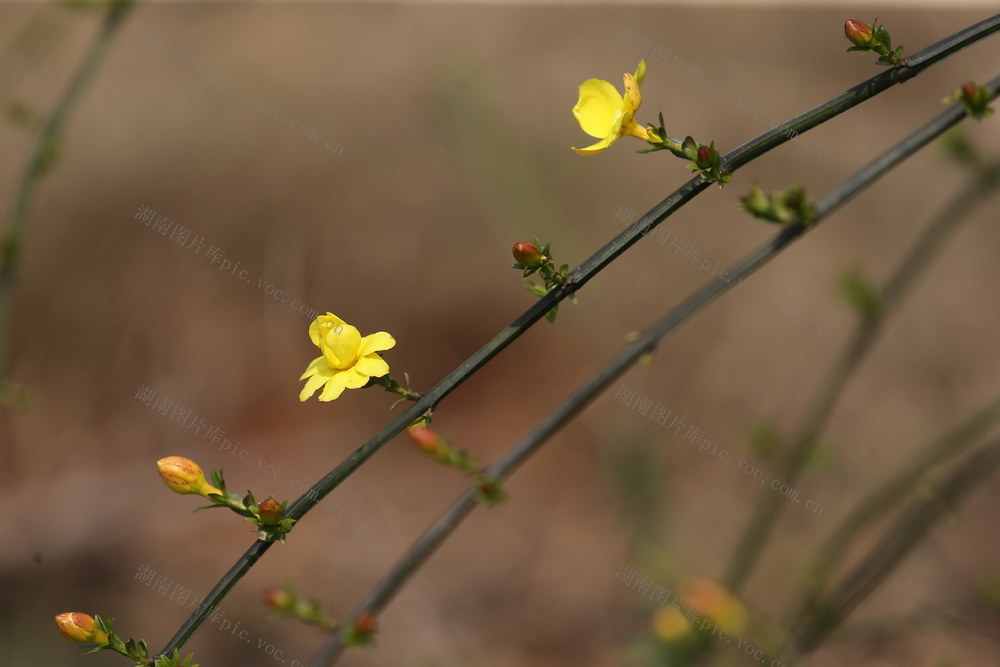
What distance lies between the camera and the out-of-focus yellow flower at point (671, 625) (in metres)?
3.06

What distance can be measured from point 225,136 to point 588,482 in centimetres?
286

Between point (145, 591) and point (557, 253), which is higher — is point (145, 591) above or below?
below

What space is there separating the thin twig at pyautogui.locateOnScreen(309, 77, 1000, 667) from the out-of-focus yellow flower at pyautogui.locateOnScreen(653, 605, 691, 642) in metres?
1.43

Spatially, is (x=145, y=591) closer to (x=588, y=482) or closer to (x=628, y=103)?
(x=588, y=482)

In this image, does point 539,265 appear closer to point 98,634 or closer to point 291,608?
point 98,634

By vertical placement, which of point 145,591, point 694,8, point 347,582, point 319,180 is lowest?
point 145,591

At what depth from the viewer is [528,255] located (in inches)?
57.2

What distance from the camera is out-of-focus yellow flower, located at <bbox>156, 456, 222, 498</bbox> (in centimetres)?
159

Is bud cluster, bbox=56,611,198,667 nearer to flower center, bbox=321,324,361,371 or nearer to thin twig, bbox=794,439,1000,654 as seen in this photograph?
flower center, bbox=321,324,361,371

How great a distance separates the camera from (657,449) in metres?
4.09

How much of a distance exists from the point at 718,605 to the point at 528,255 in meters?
2.07

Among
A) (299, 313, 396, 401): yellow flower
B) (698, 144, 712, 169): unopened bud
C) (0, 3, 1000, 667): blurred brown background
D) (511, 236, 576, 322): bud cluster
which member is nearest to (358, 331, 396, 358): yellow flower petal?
(299, 313, 396, 401): yellow flower

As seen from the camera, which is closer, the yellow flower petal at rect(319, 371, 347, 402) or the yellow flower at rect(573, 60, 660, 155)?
the yellow flower petal at rect(319, 371, 347, 402)

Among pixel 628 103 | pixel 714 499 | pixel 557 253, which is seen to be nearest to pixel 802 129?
pixel 628 103
